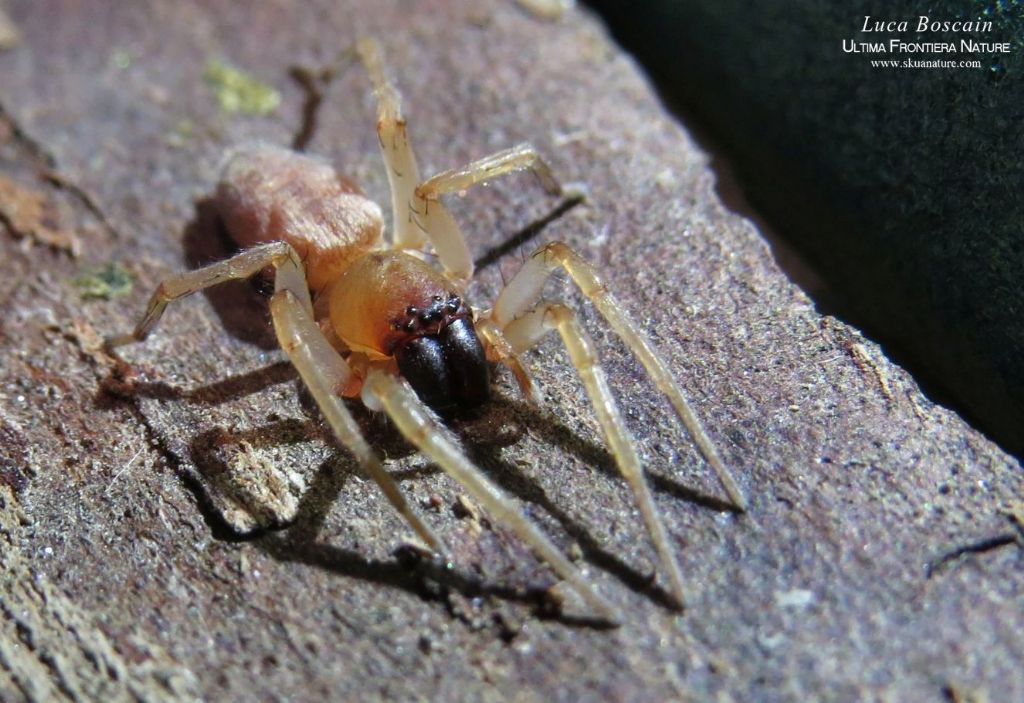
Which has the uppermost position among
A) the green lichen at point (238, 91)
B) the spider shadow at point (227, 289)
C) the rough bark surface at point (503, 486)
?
the green lichen at point (238, 91)

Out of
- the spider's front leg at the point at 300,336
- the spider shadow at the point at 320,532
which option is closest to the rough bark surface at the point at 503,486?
the spider shadow at the point at 320,532

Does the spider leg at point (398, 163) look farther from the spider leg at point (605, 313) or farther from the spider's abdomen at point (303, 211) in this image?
the spider leg at point (605, 313)

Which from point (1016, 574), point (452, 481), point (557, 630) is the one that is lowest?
point (1016, 574)

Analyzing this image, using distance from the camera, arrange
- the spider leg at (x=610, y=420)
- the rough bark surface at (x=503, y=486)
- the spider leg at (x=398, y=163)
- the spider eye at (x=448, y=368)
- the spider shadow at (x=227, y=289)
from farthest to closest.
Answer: the spider leg at (x=398, y=163) < the spider shadow at (x=227, y=289) < the spider eye at (x=448, y=368) < the spider leg at (x=610, y=420) < the rough bark surface at (x=503, y=486)

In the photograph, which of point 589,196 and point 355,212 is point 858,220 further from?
point 355,212

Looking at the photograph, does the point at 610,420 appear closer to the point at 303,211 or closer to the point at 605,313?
the point at 605,313

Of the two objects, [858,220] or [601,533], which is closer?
[601,533]

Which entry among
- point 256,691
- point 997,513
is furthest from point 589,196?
point 256,691

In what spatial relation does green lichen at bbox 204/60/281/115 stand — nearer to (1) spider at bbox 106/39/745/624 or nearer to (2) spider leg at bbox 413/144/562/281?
(1) spider at bbox 106/39/745/624
